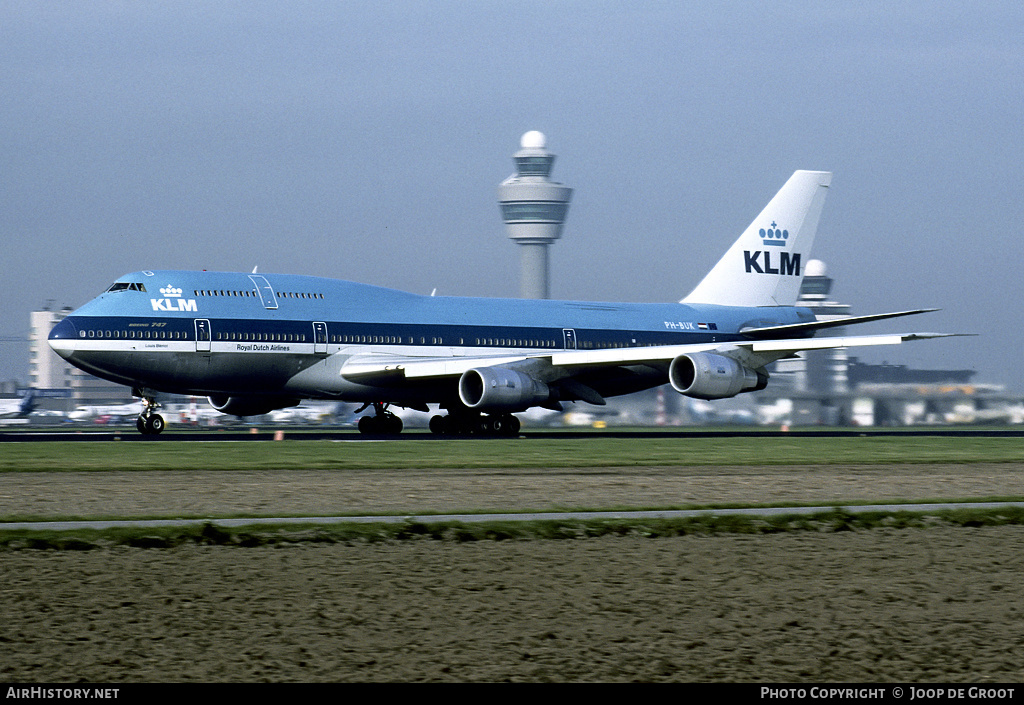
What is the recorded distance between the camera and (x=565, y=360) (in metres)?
42.8

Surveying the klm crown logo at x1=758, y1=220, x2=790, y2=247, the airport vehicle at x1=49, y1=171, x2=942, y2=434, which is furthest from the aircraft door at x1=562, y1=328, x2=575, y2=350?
the klm crown logo at x1=758, y1=220, x2=790, y2=247

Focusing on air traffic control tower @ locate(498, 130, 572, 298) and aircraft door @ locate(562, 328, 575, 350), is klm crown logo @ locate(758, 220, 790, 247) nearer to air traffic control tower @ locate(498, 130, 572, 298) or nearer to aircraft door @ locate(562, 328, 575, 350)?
aircraft door @ locate(562, 328, 575, 350)

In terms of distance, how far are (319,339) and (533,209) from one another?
143 m

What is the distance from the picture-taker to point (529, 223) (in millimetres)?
183125

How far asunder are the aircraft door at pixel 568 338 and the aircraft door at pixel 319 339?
954 cm

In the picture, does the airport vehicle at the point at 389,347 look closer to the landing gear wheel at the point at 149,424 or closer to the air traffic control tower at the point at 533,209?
the landing gear wheel at the point at 149,424

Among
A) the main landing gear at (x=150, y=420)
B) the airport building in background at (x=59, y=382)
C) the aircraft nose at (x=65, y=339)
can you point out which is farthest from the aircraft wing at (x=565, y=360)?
the airport building in background at (x=59, y=382)

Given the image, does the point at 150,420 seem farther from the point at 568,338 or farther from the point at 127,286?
the point at 568,338

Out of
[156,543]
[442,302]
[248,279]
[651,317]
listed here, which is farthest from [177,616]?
[651,317]

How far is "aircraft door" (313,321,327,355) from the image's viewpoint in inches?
1635

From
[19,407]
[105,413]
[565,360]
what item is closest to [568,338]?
[565,360]
